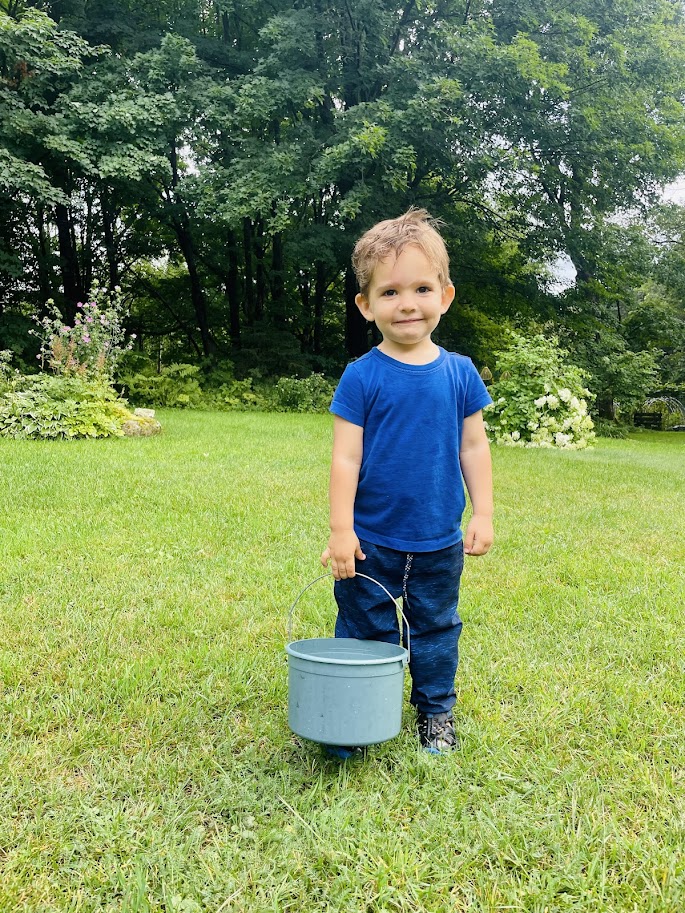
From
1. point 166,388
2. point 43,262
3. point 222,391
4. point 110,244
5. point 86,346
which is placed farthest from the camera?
point 110,244

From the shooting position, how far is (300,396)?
1678 cm

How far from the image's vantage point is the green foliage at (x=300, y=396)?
1656 cm

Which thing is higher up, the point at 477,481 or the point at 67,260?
the point at 67,260

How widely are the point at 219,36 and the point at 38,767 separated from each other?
70.9 feet

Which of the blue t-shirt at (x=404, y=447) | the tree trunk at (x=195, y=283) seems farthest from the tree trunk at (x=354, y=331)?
the blue t-shirt at (x=404, y=447)

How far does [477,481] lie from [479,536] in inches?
6.7

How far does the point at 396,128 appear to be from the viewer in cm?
1495

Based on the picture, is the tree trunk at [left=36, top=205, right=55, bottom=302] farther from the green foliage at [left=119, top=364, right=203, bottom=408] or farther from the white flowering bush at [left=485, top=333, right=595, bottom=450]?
the white flowering bush at [left=485, top=333, right=595, bottom=450]

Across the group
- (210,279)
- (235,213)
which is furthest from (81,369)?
(210,279)

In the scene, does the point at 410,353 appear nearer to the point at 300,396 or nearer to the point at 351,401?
the point at 351,401

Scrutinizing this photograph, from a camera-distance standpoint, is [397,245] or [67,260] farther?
[67,260]

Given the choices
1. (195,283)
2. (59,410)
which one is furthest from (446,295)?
(195,283)

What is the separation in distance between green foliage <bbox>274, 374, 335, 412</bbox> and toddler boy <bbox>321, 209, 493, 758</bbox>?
1427 cm

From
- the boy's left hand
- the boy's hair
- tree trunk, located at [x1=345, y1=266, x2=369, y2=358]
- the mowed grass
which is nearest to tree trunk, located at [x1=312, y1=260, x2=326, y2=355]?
tree trunk, located at [x1=345, y1=266, x2=369, y2=358]
